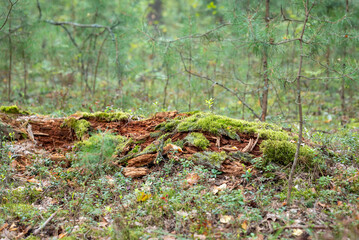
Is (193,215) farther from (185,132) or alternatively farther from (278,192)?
(185,132)

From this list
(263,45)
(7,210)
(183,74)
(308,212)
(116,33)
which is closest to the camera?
(308,212)

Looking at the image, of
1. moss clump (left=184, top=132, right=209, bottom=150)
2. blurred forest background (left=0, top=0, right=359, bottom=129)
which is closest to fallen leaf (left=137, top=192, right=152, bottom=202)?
moss clump (left=184, top=132, right=209, bottom=150)

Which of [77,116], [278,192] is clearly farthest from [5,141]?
[278,192]

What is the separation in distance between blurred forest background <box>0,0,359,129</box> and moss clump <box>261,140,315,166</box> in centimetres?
126

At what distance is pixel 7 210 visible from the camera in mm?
3613

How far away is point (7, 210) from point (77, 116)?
7.07 ft

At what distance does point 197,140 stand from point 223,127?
19.2 inches

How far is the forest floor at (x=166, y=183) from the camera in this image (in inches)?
125

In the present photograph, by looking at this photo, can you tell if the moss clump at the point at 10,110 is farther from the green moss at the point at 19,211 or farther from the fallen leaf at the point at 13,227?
the fallen leaf at the point at 13,227

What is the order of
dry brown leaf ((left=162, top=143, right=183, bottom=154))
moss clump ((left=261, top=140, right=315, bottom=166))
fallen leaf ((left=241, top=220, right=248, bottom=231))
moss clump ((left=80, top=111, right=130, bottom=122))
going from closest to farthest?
fallen leaf ((left=241, top=220, right=248, bottom=231)) → moss clump ((left=261, top=140, right=315, bottom=166)) → dry brown leaf ((left=162, top=143, right=183, bottom=154)) → moss clump ((left=80, top=111, right=130, bottom=122))

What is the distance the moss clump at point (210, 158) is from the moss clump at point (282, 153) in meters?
0.58

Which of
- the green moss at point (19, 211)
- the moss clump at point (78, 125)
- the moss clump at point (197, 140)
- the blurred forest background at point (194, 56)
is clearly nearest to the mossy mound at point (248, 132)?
the moss clump at point (197, 140)

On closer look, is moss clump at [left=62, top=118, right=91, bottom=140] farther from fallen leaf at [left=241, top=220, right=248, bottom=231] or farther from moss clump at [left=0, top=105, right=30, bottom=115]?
fallen leaf at [left=241, top=220, right=248, bottom=231]

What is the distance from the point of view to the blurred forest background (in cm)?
625
